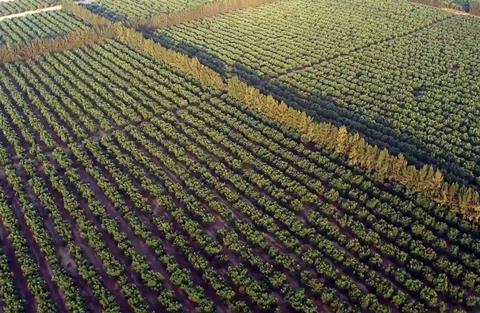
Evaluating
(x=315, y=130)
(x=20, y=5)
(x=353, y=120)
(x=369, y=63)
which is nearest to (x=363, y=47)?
(x=369, y=63)

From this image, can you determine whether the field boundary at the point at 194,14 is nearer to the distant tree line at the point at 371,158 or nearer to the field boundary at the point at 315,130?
the field boundary at the point at 315,130

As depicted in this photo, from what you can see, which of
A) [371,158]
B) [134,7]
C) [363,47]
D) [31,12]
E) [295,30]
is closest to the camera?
[371,158]

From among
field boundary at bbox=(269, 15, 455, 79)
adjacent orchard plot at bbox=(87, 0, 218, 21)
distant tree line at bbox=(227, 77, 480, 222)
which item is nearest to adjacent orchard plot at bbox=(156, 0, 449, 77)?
field boundary at bbox=(269, 15, 455, 79)

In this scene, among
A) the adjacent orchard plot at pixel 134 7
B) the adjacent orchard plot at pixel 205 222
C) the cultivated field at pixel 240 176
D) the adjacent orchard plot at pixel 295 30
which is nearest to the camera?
the adjacent orchard plot at pixel 205 222

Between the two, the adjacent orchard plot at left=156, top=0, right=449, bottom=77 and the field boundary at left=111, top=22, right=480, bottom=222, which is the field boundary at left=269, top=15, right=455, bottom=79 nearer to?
the adjacent orchard plot at left=156, top=0, right=449, bottom=77

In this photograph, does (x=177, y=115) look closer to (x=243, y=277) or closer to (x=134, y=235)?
(x=134, y=235)

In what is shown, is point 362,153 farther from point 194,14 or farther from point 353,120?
point 194,14

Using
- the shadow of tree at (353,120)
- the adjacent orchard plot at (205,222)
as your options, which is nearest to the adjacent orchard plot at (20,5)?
the shadow of tree at (353,120)
